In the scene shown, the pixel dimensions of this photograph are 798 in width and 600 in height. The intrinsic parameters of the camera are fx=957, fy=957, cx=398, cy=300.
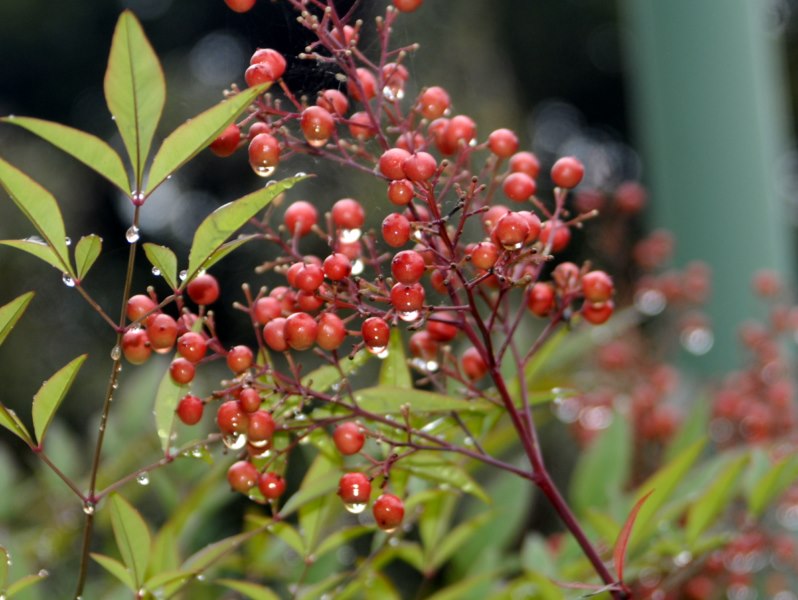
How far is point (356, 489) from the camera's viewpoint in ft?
1.13

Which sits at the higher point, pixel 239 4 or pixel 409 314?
pixel 239 4

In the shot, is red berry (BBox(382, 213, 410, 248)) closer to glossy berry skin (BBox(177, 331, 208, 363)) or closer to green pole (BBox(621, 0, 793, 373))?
glossy berry skin (BBox(177, 331, 208, 363))

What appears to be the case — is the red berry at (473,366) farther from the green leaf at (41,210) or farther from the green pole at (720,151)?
the green pole at (720,151)

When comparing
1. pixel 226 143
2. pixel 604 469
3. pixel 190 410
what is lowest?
pixel 604 469

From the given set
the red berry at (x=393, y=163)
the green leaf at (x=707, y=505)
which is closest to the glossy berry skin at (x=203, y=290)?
the red berry at (x=393, y=163)

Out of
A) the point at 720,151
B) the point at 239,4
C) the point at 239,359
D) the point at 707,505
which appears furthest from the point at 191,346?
the point at 720,151

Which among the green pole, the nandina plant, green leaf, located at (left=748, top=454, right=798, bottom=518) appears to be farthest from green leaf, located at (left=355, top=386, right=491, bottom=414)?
the green pole

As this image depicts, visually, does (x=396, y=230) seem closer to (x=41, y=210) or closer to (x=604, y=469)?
(x=41, y=210)

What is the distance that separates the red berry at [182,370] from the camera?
36 centimetres

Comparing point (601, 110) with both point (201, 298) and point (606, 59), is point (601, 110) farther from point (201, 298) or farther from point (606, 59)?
point (201, 298)

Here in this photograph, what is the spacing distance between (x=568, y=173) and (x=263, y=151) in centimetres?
14

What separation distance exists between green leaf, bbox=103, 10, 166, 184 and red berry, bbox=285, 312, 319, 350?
0.08m

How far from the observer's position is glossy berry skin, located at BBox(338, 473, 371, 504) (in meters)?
0.34

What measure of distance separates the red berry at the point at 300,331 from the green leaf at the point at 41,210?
3.0 inches
